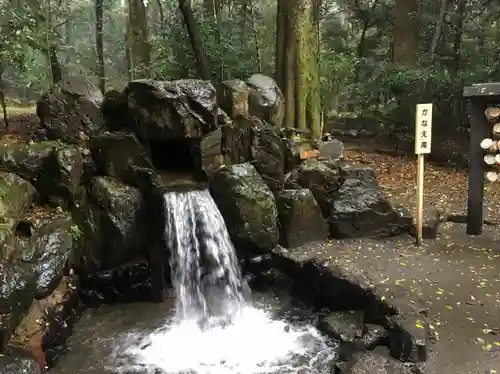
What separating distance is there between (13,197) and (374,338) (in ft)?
16.4

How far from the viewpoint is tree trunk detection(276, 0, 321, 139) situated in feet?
32.8

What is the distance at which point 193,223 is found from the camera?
7.48 meters

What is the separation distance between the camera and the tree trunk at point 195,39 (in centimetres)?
1141

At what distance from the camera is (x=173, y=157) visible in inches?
367

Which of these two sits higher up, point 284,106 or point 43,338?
point 284,106

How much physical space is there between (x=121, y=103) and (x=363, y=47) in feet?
37.4

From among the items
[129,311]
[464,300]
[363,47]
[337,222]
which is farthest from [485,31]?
[129,311]

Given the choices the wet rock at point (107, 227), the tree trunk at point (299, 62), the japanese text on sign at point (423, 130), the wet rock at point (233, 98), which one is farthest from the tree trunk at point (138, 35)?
the japanese text on sign at point (423, 130)

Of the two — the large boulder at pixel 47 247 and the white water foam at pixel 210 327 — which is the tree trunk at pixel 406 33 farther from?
the large boulder at pixel 47 247

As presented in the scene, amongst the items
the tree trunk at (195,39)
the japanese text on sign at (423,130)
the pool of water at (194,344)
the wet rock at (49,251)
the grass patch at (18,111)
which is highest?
the tree trunk at (195,39)

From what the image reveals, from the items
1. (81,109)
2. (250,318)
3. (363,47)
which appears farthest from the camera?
(363,47)

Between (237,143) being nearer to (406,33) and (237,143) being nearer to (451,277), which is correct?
(451,277)

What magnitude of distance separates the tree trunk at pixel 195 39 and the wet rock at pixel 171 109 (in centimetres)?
388

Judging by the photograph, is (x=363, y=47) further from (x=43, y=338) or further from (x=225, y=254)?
(x=43, y=338)
